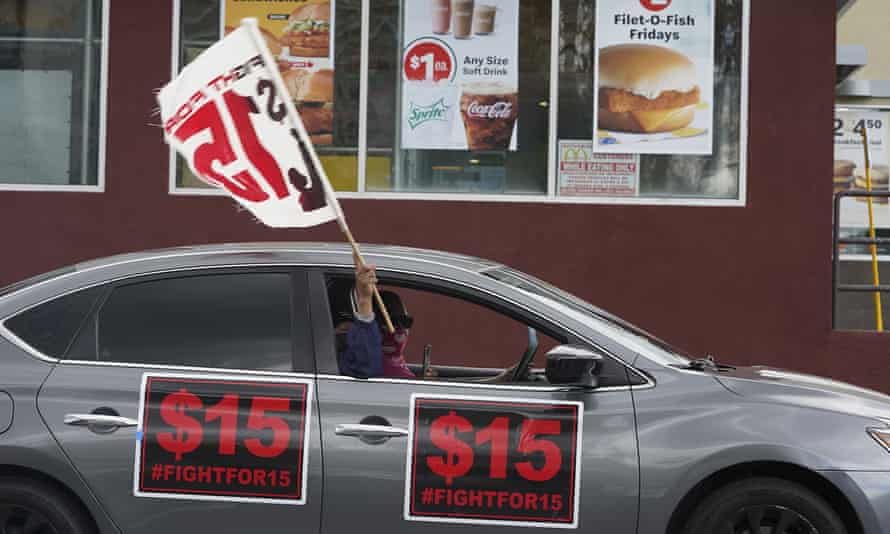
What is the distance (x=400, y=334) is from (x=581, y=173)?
532 centimetres

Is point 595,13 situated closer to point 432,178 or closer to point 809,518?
point 432,178

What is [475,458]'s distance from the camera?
194 inches

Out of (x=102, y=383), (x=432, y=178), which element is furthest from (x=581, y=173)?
(x=102, y=383)

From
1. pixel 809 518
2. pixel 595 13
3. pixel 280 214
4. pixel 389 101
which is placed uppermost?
pixel 595 13

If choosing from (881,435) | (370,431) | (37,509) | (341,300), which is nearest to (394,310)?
(341,300)

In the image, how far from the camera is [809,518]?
4902 mm

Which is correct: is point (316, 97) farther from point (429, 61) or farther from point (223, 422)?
point (223, 422)

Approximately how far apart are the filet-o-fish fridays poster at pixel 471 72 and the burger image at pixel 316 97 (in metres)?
0.79

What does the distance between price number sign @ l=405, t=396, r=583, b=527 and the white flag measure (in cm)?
102

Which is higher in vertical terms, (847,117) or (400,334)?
(847,117)

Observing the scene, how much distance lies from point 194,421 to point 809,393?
97.0 inches

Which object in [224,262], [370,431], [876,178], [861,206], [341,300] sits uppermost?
[876,178]

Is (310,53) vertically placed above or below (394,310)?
above

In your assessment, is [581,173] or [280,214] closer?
[280,214]
